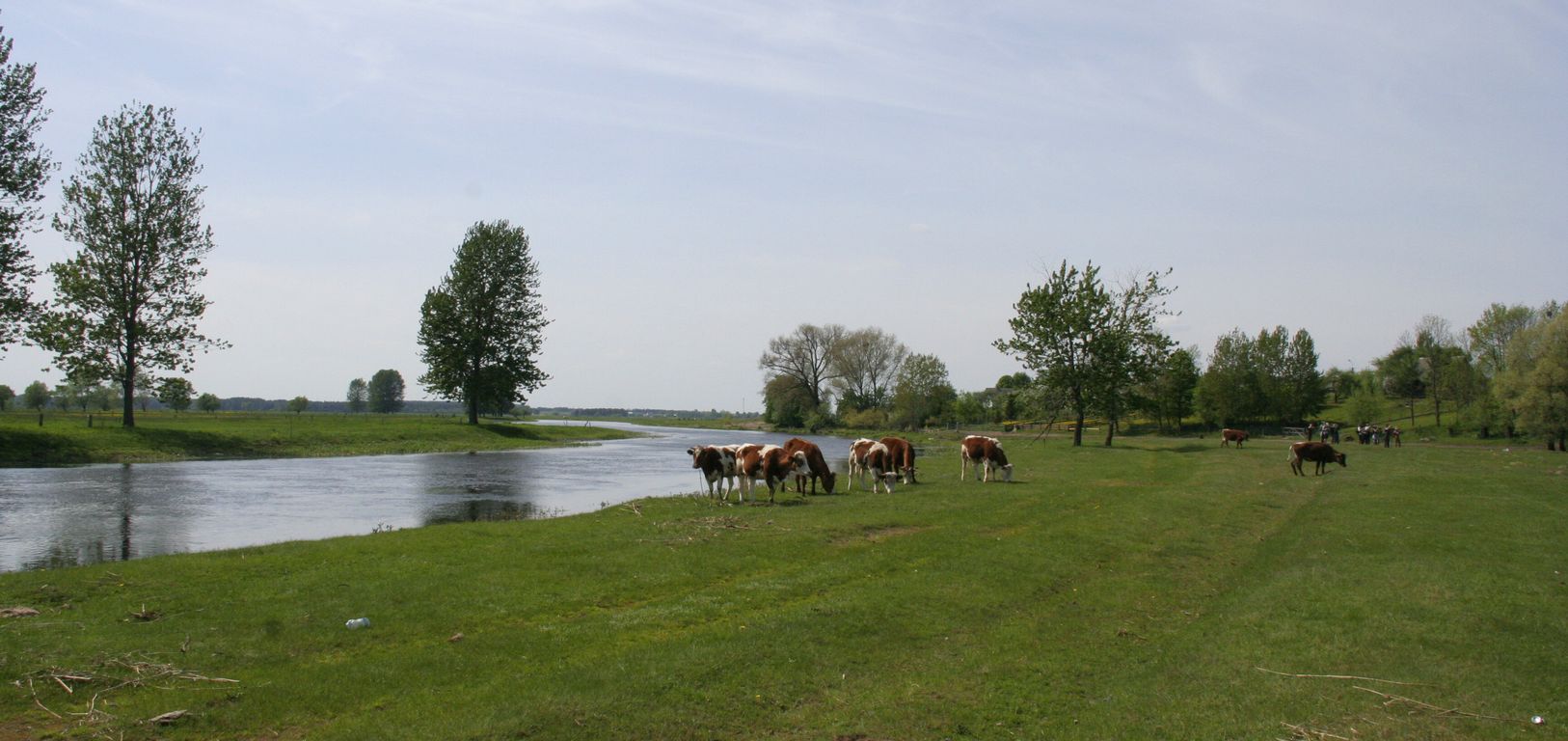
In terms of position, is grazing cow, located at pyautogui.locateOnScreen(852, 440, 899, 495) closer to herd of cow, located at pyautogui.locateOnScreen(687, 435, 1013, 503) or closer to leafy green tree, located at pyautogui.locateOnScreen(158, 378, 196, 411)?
herd of cow, located at pyautogui.locateOnScreen(687, 435, 1013, 503)

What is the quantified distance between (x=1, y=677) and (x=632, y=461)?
140 feet

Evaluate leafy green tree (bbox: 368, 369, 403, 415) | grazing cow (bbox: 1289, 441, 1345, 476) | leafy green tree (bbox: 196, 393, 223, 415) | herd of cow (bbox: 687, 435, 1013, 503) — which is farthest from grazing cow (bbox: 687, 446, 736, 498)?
leafy green tree (bbox: 368, 369, 403, 415)

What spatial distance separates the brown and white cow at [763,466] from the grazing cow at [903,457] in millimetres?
6447

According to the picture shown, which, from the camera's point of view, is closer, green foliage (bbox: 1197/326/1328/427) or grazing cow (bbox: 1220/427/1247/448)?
grazing cow (bbox: 1220/427/1247/448)

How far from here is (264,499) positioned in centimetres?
2705

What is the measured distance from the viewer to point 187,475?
33.5 meters

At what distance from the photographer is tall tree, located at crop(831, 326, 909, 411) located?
118m

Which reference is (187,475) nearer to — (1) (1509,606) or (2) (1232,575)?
(2) (1232,575)

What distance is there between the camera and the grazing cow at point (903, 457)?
98.7ft

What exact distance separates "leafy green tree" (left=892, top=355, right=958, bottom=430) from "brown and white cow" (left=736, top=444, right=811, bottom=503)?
3207 inches

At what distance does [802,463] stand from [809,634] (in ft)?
49.6

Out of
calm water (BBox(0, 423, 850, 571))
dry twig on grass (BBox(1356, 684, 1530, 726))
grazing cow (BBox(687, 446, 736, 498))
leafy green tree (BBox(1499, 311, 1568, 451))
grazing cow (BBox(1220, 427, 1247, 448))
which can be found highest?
leafy green tree (BBox(1499, 311, 1568, 451))

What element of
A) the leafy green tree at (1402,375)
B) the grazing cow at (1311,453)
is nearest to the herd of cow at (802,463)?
the grazing cow at (1311,453)

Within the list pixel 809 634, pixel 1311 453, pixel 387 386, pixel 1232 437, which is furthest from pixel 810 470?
pixel 387 386
